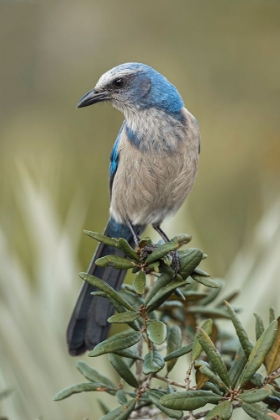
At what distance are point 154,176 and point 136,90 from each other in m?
0.36

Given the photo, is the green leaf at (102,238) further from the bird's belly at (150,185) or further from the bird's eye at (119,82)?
the bird's eye at (119,82)

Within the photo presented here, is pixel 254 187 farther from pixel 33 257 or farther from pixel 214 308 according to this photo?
pixel 214 308

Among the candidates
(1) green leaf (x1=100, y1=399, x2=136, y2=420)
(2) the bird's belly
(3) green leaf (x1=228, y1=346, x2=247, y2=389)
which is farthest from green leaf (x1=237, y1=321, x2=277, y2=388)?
(2) the bird's belly

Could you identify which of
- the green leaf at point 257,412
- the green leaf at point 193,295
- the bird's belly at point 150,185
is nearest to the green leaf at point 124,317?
the green leaf at point 257,412

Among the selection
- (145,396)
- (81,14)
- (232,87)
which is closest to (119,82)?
(145,396)

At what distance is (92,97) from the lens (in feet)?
7.36

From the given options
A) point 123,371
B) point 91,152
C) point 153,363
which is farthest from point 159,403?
point 91,152

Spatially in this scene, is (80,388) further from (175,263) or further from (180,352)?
(175,263)

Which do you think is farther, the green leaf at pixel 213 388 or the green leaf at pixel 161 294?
the green leaf at pixel 161 294

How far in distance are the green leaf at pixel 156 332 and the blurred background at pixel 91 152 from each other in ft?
3.36

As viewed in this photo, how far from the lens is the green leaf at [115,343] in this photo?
1260mm

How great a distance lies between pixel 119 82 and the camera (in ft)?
7.61

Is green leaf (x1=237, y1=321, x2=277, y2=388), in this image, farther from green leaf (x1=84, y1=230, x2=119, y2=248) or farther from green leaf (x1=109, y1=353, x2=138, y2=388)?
green leaf (x1=84, y1=230, x2=119, y2=248)

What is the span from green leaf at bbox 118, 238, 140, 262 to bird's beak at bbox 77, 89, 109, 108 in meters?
0.87
